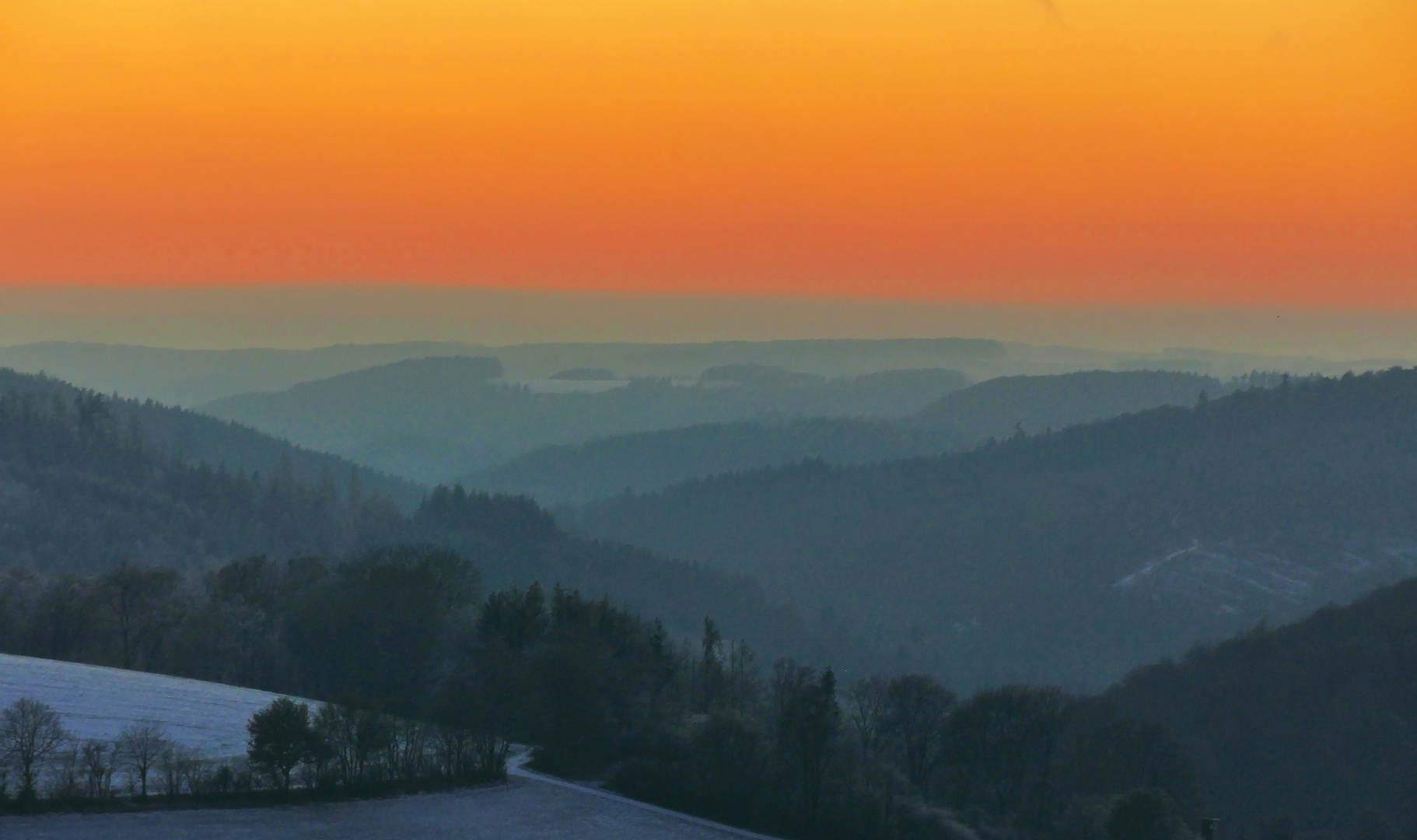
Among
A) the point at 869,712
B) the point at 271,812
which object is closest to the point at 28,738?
the point at 271,812

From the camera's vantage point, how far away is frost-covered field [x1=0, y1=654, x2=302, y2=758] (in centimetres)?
9581

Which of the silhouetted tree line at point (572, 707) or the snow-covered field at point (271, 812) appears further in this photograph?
the silhouetted tree line at point (572, 707)

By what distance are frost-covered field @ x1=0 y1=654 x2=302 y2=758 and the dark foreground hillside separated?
72.1m

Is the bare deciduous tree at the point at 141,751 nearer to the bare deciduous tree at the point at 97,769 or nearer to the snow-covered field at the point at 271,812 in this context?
the bare deciduous tree at the point at 97,769

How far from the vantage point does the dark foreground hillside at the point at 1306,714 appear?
150625 mm

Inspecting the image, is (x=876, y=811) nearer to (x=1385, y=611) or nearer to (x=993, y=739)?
(x=993, y=739)

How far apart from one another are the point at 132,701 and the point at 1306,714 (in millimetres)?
111594

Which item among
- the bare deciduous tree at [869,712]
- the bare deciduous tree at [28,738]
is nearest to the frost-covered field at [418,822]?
the bare deciduous tree at [28,738]

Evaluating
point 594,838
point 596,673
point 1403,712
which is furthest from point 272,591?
point 1403,712

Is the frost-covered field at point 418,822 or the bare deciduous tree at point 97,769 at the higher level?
the bare deciduous tree at point 97,769

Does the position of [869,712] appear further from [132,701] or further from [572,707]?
[132,701]

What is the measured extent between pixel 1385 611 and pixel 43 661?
141 m

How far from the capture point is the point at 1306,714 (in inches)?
6634

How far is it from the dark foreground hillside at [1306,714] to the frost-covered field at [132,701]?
237 feet
